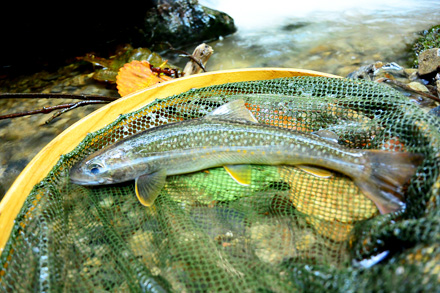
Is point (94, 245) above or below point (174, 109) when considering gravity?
below

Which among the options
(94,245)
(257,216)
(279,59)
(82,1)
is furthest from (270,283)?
(82,1)

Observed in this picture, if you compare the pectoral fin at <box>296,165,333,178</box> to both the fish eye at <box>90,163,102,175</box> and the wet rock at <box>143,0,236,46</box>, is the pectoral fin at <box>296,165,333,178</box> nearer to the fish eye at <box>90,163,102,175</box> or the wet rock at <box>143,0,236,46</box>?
the fish eye at <box>90,163,102,175</box>

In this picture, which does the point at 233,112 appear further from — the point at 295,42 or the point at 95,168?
the point at 295,42

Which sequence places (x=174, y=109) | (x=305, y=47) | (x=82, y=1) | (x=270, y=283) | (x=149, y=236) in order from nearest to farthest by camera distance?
1. (x=270, y=283)
2. (x=149, y=236)
3. (x=174, y=109)
4. (x=82, y=1)
5. (x=305, y=47)

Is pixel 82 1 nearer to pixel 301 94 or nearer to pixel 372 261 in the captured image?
pixel 301 94

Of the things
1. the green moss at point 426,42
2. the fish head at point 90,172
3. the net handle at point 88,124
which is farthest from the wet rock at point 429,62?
the fish head at point 90,172

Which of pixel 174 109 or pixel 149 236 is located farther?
pixel 174 109

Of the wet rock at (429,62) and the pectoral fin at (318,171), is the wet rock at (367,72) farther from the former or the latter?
the pectoral fin at (318,171)
